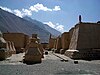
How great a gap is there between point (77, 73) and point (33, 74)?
298 centimetres

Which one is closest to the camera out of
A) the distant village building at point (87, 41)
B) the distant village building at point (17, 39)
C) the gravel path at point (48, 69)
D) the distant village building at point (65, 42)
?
the gravel path at point (48, 69)

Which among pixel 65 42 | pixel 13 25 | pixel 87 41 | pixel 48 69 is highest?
pixel 13 25

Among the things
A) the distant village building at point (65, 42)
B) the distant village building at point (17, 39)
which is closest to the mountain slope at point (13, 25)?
the distant village building at point (17, 39)

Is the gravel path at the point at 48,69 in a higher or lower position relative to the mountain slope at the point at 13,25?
lower

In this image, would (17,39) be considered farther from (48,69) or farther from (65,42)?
(48,69)

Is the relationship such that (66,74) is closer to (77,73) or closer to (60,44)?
(77,73)

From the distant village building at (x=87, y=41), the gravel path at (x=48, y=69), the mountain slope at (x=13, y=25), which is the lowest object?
the gravel path at (x=48, y=69)

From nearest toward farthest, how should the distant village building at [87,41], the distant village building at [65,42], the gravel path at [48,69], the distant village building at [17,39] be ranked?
the gravel path at [48,69]
the distant village building at [87,41]
the distant village building at [65,42]
the distant village building at [17,39]

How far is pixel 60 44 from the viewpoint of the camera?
3509 cm

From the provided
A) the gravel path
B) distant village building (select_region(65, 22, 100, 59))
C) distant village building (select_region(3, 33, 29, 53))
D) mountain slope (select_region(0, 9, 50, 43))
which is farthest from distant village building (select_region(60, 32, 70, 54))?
mountain slope (select_region(0, 9, 50, 43))

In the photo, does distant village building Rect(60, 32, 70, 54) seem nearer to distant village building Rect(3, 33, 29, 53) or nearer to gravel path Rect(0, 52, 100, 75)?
distant village building Rect(3, 33, 29, 53)

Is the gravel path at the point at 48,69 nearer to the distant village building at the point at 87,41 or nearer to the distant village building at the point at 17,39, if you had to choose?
the distant village building at the point at 87,41

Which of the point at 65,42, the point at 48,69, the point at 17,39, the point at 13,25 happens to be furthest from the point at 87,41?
the point at 13,25

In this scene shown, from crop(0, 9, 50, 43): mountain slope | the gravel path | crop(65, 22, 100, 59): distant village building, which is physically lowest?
the gravel path
